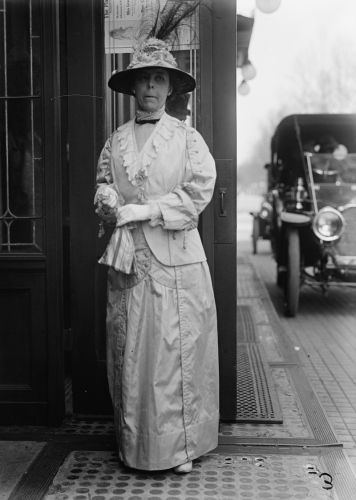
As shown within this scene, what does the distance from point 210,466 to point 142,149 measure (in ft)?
5.24

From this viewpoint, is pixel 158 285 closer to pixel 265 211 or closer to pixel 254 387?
pixel 254 387

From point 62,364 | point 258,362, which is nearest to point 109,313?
point 62,364

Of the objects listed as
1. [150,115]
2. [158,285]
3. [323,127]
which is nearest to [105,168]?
[150,115]

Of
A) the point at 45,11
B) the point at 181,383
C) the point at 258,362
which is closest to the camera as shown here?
the point at 181,383

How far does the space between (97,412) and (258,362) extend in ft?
5.95

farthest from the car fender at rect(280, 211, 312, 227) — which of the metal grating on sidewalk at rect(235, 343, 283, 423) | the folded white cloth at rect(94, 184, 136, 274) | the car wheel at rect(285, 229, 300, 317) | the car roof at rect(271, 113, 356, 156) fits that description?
the folded white cloth at rect(94, 184, 136, 274)

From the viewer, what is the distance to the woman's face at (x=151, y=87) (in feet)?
10.5

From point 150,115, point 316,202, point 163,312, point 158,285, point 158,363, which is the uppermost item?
point 150,115

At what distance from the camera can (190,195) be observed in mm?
3121

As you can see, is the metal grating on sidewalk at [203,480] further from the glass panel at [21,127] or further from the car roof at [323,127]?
the car roof at [323,127]

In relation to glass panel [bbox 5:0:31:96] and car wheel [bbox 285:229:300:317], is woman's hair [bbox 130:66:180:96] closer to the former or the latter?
glass panel [bbox 5:0:31:96]

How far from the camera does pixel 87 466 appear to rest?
3.31 metres

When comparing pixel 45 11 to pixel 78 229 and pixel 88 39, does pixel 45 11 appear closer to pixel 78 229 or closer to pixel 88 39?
pixel 88 39

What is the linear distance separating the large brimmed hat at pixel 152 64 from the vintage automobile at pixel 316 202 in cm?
455
